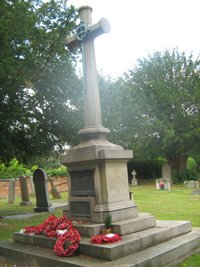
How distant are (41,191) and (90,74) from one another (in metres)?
9.24

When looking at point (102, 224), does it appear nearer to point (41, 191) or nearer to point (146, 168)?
point (41, 191)

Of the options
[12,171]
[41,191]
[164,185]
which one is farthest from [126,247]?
[12,171]

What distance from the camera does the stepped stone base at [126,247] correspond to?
5.61 m

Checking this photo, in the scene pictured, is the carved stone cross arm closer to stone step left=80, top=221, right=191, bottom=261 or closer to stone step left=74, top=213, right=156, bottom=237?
stone step left=74, top=213, right=156, bottom=237

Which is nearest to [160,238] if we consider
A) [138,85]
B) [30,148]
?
[30,148]

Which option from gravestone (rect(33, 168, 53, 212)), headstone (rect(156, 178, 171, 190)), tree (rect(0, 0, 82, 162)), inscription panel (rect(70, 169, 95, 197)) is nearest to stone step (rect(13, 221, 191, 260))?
inscription panel (rect(70, 169, 95, 197))

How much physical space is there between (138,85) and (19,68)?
22.3 metres

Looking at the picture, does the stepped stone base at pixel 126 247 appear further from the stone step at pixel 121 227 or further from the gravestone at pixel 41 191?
the gravestone at pixel 41 191

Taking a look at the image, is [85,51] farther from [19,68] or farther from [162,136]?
[162,136]

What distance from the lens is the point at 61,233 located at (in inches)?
252

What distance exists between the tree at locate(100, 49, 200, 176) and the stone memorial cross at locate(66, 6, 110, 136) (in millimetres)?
20736

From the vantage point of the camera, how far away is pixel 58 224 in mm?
6926

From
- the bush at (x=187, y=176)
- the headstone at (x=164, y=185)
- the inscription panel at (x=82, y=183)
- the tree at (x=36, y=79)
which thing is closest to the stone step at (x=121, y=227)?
the inscription panel at (x=82, y=183)

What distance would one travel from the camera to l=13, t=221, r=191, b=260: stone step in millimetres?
5684
